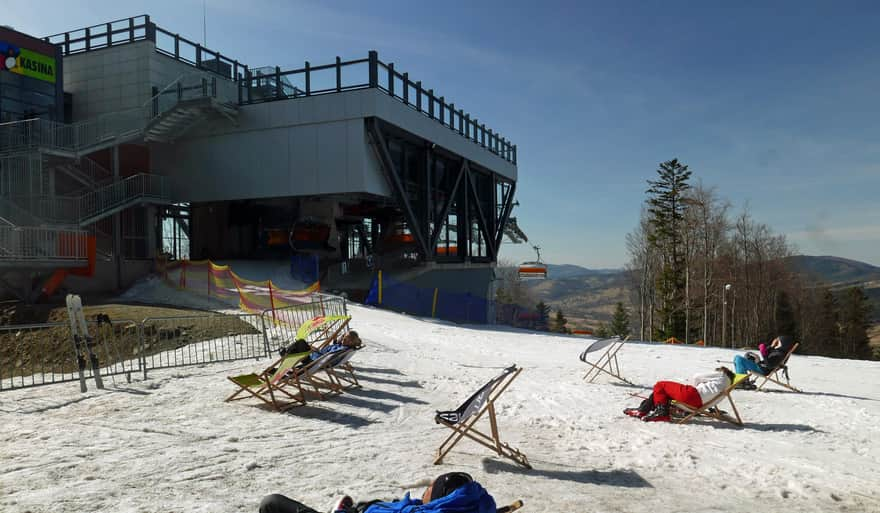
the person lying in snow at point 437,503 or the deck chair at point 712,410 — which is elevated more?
the person lying in snow at point 437,503

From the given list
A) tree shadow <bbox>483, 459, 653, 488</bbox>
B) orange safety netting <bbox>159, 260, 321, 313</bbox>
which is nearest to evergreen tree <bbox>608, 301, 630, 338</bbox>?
orange safety netting <bbox>159, 260, 321, 313</bbox>

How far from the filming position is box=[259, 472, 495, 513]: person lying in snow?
3.65 metres

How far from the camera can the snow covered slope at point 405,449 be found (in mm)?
4719

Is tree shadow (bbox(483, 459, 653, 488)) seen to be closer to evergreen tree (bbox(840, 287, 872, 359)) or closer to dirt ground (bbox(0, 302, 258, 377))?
dirt ground (bbox(0, 302, 258, 377))

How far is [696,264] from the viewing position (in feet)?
138

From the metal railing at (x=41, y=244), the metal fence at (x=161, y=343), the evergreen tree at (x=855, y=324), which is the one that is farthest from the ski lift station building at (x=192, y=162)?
the evergreen tree at (x=855, y=324)

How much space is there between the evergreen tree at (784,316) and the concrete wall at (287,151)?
3326 centimetres

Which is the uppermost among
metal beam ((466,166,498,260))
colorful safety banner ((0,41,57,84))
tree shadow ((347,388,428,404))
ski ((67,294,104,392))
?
colorful safety banner ((0,41,57,84))

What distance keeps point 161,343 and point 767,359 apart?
12.6 metres

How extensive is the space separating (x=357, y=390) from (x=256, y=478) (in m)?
3.76

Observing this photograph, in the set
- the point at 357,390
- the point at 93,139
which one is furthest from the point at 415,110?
the point at 357,390

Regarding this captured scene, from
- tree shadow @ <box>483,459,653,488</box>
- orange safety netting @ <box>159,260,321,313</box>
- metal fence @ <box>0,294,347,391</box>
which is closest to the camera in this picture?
tree shadow @ <box>483,459,653,488</box>

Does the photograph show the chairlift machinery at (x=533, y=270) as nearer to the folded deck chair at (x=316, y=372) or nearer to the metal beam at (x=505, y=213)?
the metal beam at (x=505, y=213)

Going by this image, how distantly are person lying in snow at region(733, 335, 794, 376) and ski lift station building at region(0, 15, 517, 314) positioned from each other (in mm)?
18019
